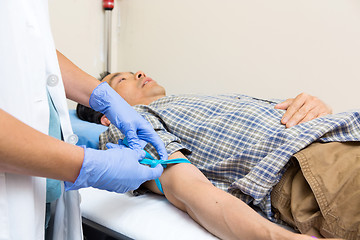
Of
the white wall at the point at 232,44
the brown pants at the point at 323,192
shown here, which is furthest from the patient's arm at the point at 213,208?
the white wall at the point at 232,44

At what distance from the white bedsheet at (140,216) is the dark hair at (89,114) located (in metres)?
0.61

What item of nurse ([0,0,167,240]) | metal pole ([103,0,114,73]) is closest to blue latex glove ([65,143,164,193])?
nurse ([0,0,167,240])

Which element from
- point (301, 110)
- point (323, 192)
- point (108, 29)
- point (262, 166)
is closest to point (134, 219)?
point (262, 166)

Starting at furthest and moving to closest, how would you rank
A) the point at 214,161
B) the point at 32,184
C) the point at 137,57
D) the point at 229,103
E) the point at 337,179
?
the point at 137,57 → the point at 229,103 → the point at 214,161 → the point at 337,179 → the point at 32,184

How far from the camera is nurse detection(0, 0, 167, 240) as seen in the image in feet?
1.95

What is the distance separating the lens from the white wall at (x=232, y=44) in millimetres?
1570

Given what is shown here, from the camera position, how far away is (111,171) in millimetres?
734

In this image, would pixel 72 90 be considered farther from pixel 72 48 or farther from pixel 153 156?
pixel 72 48

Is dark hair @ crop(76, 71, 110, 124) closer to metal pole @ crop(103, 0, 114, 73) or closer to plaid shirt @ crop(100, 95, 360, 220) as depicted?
plaid shirt @ crop(100, 95, 360, 220)

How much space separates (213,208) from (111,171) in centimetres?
32

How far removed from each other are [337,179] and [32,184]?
79 cm

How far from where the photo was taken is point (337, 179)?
2.81 ft

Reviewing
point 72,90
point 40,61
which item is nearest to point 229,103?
point 72,90

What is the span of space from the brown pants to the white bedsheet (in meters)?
0.25
